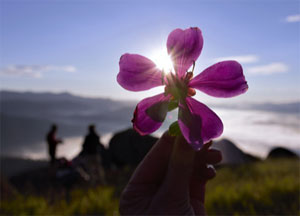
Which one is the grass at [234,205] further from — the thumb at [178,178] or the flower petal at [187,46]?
the flower petal at [187,46]

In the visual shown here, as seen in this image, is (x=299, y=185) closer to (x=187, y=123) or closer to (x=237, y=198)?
(x=237, y=198)

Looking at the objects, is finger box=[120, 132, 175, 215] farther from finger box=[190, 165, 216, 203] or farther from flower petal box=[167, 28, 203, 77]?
flower petal box=[167, 28, 203, 77]

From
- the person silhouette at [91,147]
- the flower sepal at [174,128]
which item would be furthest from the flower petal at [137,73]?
the person silhouette at [91,147]

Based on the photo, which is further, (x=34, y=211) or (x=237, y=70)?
(x=34, y=211)

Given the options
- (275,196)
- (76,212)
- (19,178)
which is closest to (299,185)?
(275,196)

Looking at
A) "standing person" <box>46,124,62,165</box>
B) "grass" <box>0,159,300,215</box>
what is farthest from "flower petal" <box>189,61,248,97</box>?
"standing person" <box>46,124,62,165</box>

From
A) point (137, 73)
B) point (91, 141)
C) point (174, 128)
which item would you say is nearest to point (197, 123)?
point (174, 128)
